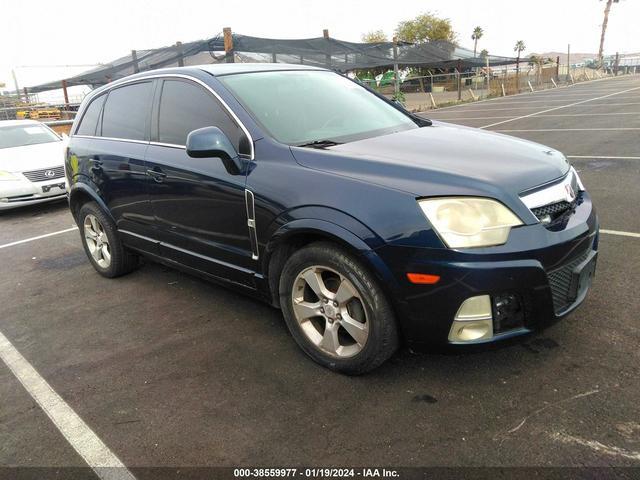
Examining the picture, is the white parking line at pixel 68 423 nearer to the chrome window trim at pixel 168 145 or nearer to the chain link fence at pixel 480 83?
the chrome window trim at pixel 168 145

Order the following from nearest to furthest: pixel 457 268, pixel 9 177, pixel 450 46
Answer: pixel 457 268 < pixel 9 177 < pixel 450 46

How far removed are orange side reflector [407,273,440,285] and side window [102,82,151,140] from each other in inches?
98.0

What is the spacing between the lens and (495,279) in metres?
2.33

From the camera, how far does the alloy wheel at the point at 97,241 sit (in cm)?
467

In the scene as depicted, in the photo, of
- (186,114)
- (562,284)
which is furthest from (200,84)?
(562,284)

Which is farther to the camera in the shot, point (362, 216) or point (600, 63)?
point (600, 63)

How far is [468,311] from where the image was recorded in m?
2.39

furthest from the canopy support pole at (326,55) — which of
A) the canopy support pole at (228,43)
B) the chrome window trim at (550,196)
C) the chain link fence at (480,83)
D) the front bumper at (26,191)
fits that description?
the chrome window trim at (550,196)

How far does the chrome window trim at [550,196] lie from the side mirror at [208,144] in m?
1.66

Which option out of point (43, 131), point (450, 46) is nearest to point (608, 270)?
point (43, 131)

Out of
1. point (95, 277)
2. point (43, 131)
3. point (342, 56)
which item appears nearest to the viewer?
point (95, 277)

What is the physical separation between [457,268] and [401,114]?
2.05m

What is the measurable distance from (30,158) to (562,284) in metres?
8.24

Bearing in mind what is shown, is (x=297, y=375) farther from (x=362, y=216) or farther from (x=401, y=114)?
(x=401, y=114)
